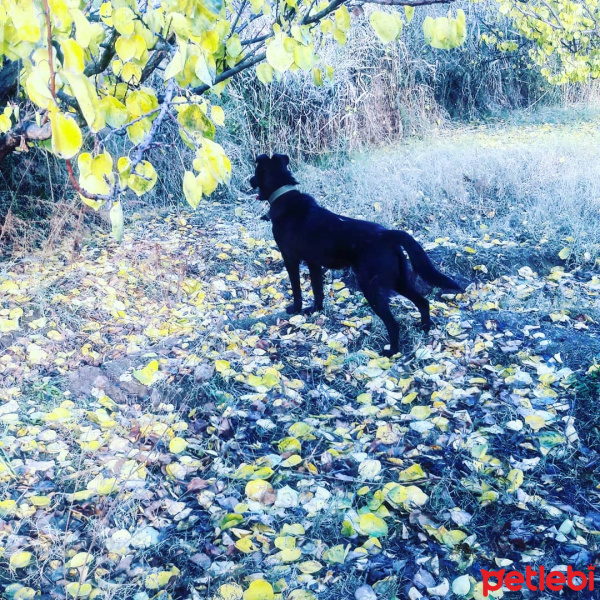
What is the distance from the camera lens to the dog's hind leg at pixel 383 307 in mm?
3580

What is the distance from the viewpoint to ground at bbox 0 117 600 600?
7.07ft

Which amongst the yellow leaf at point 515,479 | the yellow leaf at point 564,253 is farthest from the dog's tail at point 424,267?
the yellow leaf at point 564,253

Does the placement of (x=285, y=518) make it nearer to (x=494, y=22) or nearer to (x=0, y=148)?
(x=0, y=148)

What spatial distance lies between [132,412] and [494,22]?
Result: 35.2 ft

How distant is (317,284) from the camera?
4152 millimetres

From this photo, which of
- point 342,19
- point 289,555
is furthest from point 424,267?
point 289,555

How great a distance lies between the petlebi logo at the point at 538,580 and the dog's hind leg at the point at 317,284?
Result: 236 centimetres

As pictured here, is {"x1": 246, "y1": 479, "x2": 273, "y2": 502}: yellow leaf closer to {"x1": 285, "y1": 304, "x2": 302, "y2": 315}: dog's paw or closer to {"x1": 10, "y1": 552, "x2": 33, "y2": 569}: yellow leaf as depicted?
{"x1": 10, "y1": 552, "x2": 33, "y2": 569}: yellow leaf

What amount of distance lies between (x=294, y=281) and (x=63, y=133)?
9.62ft

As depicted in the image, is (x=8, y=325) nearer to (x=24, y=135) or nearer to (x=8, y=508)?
(x=24, y=135)

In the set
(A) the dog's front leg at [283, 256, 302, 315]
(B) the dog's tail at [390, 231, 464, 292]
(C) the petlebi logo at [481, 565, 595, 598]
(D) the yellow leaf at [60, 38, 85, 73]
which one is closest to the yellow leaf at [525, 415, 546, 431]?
(C) the petlebi logo at [481, 565, 595, 598]

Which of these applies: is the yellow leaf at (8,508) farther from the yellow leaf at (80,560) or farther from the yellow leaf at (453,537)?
the yellow leaf at (453,537)

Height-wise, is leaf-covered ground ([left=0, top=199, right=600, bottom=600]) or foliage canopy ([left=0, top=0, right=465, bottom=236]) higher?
foliage canopy ([left=0, top=0, right=465, bottom=236])

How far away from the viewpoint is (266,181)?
13.4 ft
